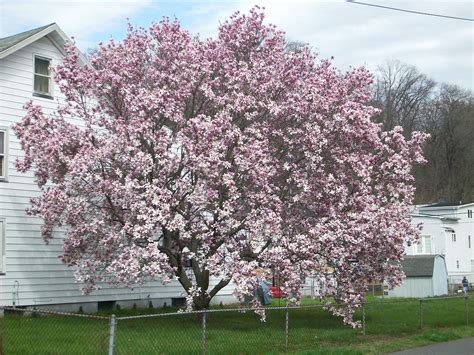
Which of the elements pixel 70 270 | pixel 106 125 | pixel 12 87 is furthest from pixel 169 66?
pixel 70 270

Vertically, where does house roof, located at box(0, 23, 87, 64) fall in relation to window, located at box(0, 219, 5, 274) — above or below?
above

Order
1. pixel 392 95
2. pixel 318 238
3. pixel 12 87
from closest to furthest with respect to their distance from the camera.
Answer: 1. pixel 318 238
2. pixel 12 87
3. pixel 392 95

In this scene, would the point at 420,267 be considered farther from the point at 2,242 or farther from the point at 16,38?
the point at 16,38

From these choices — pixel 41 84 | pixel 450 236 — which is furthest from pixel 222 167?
pixel 450 236

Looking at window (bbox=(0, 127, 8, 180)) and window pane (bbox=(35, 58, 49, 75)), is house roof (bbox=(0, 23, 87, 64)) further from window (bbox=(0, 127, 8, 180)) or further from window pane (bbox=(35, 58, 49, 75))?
window (bbox=(0, 127, 8, 180))

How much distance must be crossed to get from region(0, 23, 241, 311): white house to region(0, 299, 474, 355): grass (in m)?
1.51

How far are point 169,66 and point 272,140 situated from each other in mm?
3254

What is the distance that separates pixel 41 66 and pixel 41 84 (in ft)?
1.99

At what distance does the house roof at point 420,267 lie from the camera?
4138 cm

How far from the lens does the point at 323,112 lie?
1859 cm

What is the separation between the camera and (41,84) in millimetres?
22062

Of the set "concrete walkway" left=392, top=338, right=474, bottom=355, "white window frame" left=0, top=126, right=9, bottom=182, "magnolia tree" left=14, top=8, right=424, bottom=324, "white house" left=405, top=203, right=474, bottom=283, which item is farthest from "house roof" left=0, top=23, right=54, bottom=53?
"white house" left=405, top=203, right=474, bottom=283

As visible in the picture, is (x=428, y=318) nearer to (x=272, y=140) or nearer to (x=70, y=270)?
(x=272, y=140)

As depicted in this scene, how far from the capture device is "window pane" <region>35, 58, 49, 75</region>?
2209cm
